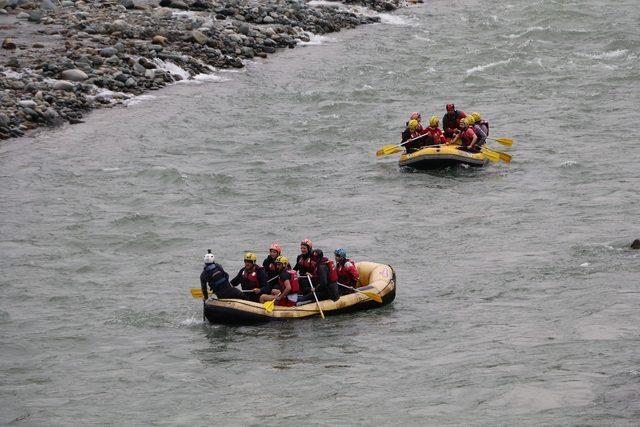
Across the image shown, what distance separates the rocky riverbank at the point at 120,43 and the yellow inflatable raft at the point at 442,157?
967 cm

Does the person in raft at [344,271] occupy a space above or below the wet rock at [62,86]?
below

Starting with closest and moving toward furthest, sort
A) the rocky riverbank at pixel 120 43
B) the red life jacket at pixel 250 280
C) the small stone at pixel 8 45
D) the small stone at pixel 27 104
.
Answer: the red life jacket at pixel 250 280 → the small stone at pixel 27 104 → the rocky riverbank at pixel 120 43 → the small stone at pixel 8 45

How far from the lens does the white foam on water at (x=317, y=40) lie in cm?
3906

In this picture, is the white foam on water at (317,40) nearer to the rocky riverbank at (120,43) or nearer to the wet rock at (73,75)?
the rocky riverbank at (120,43)

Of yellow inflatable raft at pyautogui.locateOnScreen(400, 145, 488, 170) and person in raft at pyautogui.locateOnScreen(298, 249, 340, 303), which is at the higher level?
yellow inflatable raft at pyautogui.locateOnScreen(400, 145, 488, 170)

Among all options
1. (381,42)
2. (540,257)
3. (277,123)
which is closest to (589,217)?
(540,257)

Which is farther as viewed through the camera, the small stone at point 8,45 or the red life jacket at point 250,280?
the small stone at point 8,45

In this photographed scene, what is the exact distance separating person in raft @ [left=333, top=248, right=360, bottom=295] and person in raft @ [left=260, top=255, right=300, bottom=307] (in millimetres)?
801

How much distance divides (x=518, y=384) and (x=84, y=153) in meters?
15.9

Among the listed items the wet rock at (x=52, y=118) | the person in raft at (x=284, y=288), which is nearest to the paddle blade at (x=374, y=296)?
the person in raft at (x=284, y=288)

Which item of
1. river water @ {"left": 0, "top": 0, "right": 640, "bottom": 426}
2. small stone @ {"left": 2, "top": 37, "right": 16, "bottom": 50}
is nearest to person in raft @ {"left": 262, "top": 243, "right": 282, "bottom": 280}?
river water @ {"left": 0, "top": 0, "right": 640, "bottom": 426}

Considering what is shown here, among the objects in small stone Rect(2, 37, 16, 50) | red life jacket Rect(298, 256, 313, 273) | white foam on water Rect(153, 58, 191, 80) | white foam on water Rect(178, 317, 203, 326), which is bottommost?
white foam on water Rect(178, 317, 203, 326)

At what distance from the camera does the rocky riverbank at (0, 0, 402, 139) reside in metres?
30.1

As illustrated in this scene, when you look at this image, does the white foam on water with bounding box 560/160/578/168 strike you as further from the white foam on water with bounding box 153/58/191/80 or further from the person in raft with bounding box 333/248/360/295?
the white foam on water with bounding box 153/58/191/80
